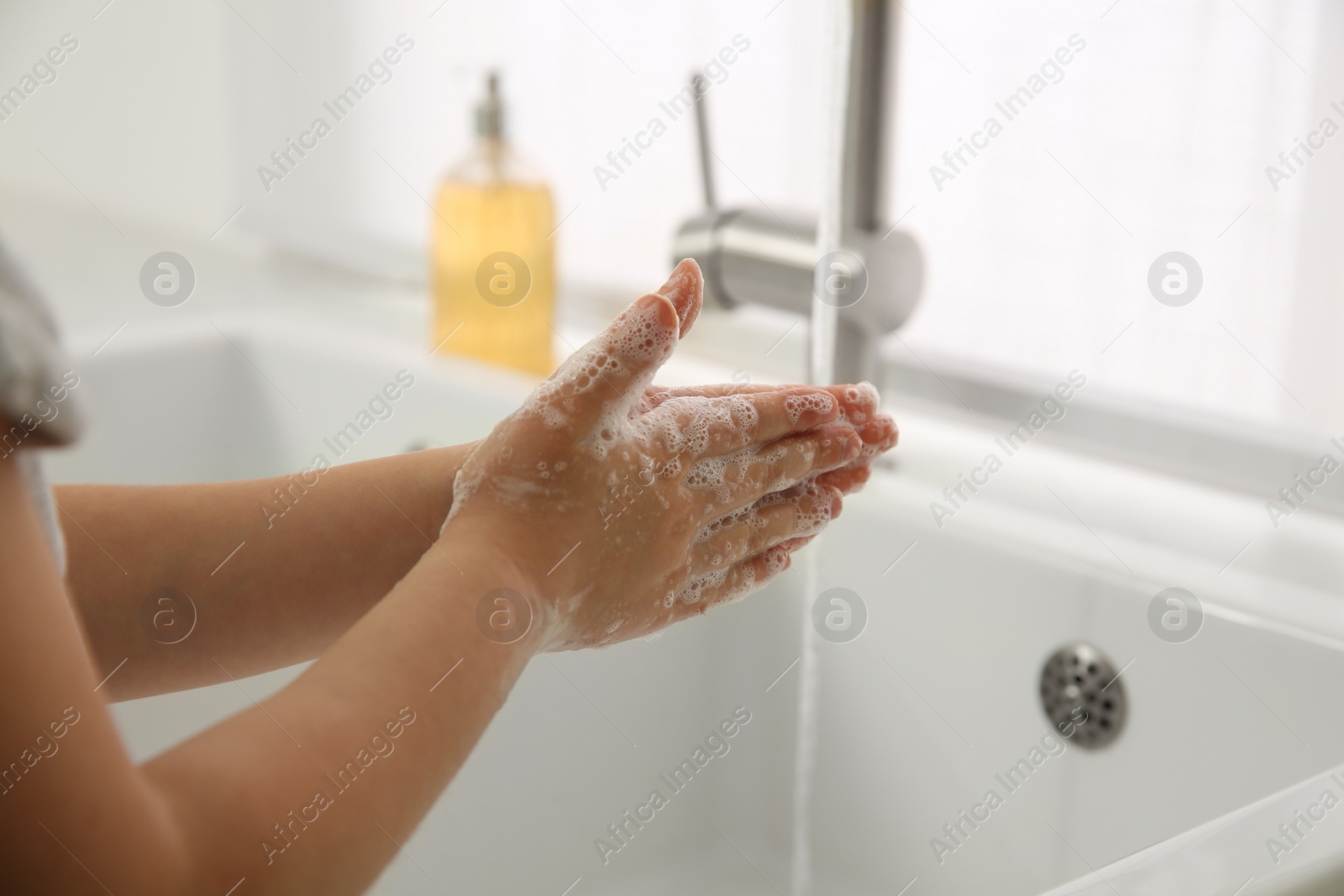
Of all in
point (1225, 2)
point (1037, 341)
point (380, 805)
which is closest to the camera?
point (380, 805)

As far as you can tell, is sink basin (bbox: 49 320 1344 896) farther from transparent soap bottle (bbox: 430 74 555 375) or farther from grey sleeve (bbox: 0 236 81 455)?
grey sleeve (bbox: 0 236 81 455)

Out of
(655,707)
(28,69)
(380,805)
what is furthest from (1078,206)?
(28,69)

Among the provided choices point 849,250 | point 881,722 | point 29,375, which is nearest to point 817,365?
point 849,250

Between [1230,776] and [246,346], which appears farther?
[246,346]

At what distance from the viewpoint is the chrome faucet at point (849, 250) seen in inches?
25.8

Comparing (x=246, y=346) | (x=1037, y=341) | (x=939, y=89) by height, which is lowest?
(x=1037, y=341)

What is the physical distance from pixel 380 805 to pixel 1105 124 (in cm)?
58

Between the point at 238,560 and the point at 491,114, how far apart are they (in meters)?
0.49

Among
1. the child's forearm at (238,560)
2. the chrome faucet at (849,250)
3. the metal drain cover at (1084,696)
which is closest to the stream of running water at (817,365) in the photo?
the chrome faucet at (849,250)

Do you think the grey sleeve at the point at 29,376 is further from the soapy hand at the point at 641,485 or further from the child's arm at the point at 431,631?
the soapy hand at the point at 641,485

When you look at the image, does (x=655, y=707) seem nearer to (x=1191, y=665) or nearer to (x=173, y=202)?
(x=1191, y=665)

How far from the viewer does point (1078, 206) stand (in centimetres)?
73

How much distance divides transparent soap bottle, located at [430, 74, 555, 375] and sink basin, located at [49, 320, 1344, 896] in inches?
2.0

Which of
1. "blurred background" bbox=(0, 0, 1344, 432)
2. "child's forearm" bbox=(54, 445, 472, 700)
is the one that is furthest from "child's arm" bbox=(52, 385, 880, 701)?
"blurred background" bbox=(0, 0, 1344, 432)
